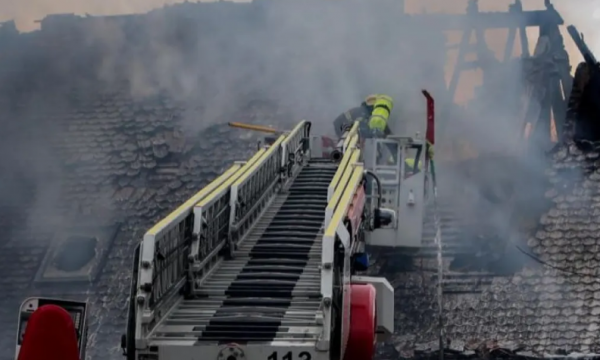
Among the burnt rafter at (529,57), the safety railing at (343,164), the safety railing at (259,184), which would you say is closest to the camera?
the safety railing at (343,164)

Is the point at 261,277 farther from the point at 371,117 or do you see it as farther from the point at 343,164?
the point at 371,117

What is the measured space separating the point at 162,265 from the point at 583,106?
40.2 feet

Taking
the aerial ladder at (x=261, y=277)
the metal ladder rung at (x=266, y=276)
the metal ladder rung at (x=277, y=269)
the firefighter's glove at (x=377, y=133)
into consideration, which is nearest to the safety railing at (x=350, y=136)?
the firefighter's glove at (x=377, y=133)

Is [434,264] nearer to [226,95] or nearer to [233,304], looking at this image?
[226,95]

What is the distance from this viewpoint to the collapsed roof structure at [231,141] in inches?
548

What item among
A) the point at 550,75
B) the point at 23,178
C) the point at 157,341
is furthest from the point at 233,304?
the point at 550,75

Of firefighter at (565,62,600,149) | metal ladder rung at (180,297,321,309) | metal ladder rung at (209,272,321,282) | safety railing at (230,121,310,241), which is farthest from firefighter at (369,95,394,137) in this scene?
firefighter at (565,62,600,149)

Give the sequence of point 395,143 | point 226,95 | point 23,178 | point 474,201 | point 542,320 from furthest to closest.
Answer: point 226,95
point 23,178
point 474,201
point 542,320
point 395,143

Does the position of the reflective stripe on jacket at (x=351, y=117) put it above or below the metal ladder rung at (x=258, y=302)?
above

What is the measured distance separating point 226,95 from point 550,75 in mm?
6021

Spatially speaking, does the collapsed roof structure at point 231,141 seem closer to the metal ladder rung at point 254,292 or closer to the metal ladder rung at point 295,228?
the metal ladder rung at point 295,228

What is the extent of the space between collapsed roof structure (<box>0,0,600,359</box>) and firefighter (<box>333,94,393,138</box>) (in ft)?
7.52

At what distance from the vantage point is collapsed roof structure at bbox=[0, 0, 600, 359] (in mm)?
13914

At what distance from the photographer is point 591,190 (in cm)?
1514
